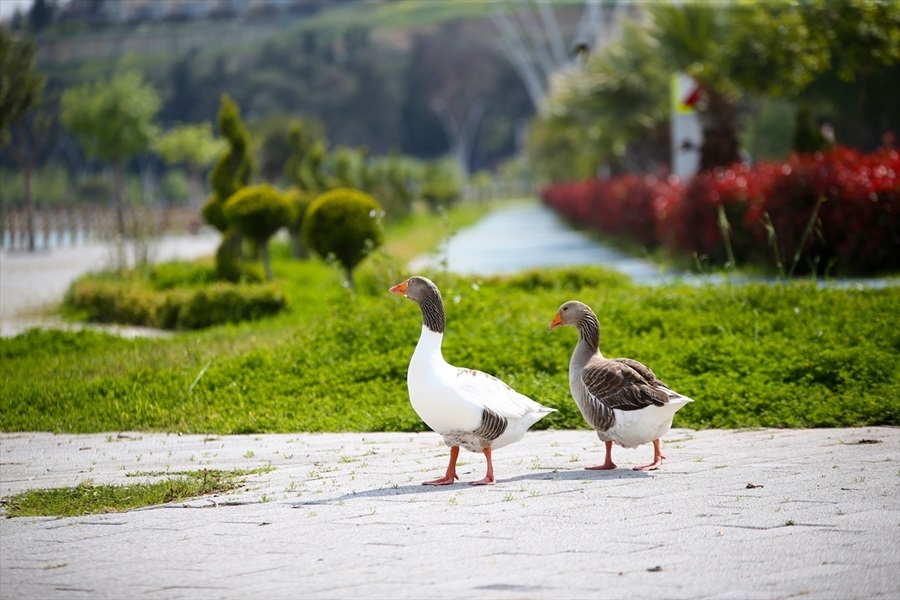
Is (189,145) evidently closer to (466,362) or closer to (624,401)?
(466,362)

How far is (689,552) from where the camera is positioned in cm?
515

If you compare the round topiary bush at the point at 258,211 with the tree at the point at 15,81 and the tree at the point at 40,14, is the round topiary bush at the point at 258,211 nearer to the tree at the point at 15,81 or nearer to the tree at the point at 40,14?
the tree at the point at 40,14

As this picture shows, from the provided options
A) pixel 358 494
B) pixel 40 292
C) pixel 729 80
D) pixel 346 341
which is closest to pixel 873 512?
pixel 358 494

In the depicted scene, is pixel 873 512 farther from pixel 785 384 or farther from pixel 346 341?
pixel 346 341

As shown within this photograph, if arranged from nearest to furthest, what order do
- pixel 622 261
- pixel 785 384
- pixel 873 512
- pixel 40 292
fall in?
1. pixel 873 512
2. pixel 785 384
3. pixel 40 292
4. pixel 622 261

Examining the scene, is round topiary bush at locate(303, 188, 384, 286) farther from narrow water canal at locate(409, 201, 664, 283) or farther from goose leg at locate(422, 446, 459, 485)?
goose leg at locate(422, 446, 459, 485)

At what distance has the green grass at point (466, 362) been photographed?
8938 millimetres

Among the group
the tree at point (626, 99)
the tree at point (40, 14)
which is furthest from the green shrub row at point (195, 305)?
the tree at point (626, 99)

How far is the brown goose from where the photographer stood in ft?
21.7

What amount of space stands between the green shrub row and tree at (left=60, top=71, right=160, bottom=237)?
28786 mm

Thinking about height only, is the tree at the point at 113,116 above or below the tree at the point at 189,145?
above

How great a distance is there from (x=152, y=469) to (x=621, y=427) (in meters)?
2.86

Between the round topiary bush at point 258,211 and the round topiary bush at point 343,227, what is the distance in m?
0.72

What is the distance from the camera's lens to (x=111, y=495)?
6617mm
